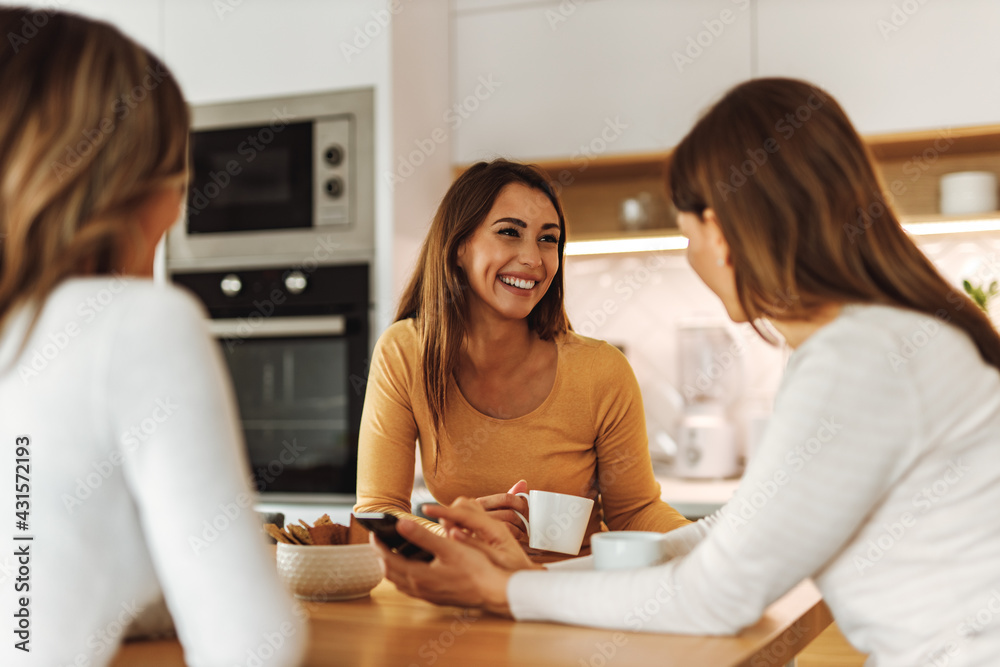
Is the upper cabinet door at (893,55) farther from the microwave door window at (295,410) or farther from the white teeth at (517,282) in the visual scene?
the microwave door window at (295,410)

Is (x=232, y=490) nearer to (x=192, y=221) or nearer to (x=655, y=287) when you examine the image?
(x=192, y=221)

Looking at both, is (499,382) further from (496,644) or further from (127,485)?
(127,485)

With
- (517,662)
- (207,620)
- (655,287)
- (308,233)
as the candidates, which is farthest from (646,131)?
(207,620)

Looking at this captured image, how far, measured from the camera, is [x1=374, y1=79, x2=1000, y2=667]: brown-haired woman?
84cm

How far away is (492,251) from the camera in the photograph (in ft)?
5.65

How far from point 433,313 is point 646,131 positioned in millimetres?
1192

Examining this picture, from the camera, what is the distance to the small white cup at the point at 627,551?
3.24 feet

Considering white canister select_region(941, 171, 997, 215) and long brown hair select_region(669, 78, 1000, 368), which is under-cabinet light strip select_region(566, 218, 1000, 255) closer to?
white canister select_region(941, 171, 997, 215)

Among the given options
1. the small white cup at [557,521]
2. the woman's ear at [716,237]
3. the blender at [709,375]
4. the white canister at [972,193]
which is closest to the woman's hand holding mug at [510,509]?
the small white cup at [557,521]

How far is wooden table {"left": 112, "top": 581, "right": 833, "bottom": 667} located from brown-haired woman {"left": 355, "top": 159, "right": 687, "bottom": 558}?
0.57m

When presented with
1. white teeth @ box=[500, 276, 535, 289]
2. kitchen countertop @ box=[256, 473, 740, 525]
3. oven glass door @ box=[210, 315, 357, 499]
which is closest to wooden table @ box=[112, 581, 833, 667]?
white teeth @ box=[500, 276, 535, 289]

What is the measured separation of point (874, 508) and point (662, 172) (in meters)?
1.60

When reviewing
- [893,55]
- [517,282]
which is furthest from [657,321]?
[517,282]

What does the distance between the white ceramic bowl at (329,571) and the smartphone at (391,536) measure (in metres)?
0.07
